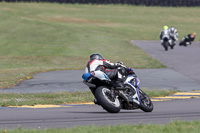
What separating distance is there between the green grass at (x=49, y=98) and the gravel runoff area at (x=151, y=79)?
146 centimetres

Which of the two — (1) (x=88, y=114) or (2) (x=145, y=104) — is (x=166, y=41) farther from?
(1) (x=88, y=114)

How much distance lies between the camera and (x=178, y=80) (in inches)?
782

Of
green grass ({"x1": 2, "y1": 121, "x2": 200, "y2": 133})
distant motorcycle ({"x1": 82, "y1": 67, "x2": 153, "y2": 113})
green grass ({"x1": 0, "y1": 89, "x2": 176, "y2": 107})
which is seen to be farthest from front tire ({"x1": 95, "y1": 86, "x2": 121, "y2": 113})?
green grass ({"x1": 0, "y1": 89, "x2": 176, "y2": 107})

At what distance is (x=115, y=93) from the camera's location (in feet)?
34.7

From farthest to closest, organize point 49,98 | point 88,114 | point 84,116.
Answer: point 49,98 < point 88,114 < point 84,116

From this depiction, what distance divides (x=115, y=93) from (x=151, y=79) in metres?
9.70

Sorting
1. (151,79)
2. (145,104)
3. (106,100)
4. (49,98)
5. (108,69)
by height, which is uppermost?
(108,69)

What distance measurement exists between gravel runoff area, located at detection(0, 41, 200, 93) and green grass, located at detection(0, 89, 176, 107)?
1456 millimetres

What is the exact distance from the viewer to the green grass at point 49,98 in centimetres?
1303

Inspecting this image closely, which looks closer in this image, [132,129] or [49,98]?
[132,129]

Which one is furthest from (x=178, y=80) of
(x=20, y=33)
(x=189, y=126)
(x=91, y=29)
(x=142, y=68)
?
(x=91, y=29)

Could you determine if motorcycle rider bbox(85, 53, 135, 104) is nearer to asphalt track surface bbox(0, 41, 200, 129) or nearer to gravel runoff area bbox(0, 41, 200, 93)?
asphalt track surface bbox(0, 41, 200, 129)

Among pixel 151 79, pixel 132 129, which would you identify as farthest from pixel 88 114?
pixel 151 79

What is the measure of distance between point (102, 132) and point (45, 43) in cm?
3022
